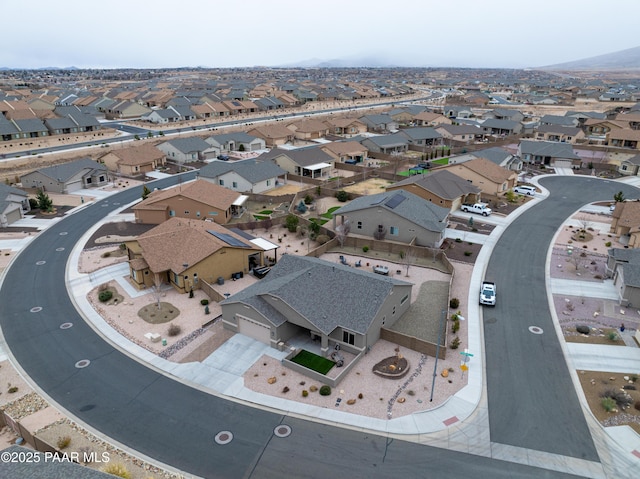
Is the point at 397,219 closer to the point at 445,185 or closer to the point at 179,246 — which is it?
the point at 445,185

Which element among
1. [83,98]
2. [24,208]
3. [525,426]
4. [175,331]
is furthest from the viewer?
[83,98]

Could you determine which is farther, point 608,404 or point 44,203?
point 44,203

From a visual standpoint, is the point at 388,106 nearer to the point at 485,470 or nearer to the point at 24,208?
the point at 24,208

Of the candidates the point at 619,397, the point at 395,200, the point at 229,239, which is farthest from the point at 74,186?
the point at 619,397

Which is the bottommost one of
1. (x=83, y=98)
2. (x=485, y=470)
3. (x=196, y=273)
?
(x=485, y=470)

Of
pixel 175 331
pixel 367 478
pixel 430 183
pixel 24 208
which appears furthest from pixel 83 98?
pixel 367 478

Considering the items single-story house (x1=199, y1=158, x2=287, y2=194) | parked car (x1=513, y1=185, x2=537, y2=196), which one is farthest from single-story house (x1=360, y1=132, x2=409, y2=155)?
parked car (x1=513, y1=185, x2=537, y2=196)
